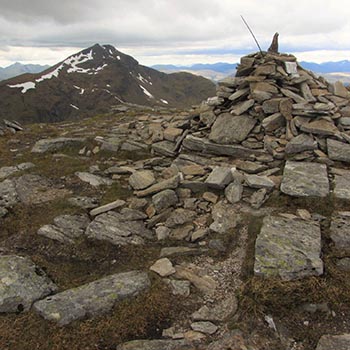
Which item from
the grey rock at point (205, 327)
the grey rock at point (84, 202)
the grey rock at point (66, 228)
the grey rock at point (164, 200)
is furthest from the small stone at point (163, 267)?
the grey rock at point (84, 202)

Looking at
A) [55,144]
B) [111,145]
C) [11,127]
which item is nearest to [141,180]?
[111,145]

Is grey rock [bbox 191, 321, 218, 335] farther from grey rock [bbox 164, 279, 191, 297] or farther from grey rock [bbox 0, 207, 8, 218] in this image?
grey rock [bbox 0, 207, 8, 218]

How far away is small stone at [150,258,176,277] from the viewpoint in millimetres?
8250

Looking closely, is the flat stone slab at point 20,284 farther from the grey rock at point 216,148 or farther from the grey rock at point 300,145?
the grey rock at point 300,145

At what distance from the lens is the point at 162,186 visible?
471 inches

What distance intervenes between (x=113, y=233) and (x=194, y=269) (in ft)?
9.35

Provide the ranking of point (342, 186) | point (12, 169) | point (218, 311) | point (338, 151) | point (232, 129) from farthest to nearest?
point (12, 169), point (232, 129), point (338, 151), point (342, 186), point (218, 311)

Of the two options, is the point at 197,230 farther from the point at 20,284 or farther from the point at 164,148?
the point at 164,148

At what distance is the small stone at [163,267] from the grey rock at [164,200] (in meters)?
2.69

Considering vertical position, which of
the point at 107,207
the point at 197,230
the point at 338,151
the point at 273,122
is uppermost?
the point at 273,122

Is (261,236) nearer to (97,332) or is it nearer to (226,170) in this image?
(226,170)

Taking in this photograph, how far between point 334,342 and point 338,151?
7.89 metres

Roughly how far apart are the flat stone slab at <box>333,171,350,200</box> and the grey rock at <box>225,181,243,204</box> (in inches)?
115

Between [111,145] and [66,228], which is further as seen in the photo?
[111,145]
